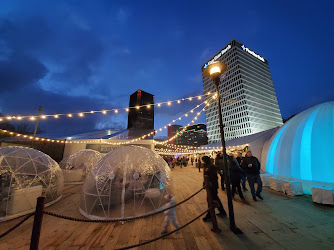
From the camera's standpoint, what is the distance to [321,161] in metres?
6.12

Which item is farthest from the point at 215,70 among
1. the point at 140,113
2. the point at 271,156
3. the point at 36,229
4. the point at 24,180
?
the point at 140,113

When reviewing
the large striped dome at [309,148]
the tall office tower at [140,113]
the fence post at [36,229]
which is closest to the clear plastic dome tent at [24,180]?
the fence post at [36,229]

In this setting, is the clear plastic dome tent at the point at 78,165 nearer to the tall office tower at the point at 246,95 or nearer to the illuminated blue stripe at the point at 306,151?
the illuminated blue stripe at the point at 306,151

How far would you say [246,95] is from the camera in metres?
65.9

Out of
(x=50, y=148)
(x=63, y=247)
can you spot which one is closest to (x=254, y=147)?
(x=63, y=247)

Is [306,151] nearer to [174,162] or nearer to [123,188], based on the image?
[123,188]

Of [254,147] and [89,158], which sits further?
[254,147]

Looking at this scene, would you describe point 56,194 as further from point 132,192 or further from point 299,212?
point 299,212

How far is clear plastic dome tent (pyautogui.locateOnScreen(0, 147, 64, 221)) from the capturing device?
462 centimetres

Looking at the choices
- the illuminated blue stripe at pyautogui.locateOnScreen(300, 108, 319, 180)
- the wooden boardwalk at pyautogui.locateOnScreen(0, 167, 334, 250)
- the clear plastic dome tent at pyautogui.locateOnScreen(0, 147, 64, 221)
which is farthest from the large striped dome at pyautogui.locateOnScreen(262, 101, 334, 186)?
the clear plastic dome tent at pyautogui.locateOnScreen(0, 147, 64, 221)

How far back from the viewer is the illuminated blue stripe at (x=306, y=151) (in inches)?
252

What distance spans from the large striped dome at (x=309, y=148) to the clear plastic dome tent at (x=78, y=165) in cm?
1414

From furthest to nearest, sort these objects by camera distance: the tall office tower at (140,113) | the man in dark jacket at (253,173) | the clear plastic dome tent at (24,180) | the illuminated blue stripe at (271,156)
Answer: the tall office tower at (140,113) → the illuminated blue stripe at (271,156) → the man in dark jacket at (253,173) → the clear plastic dome tent at (24,180)

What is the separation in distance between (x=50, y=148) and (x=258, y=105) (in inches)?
3221
